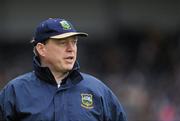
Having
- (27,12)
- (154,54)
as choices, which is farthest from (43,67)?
(27,12)


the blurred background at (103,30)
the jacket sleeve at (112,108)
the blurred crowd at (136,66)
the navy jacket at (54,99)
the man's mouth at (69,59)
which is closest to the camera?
the navy jacket at (54,99)

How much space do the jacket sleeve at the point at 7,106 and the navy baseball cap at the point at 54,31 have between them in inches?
20.9

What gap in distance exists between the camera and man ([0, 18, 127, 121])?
7781 millimetres

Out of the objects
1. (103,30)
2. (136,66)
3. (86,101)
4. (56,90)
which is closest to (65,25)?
(56,90)

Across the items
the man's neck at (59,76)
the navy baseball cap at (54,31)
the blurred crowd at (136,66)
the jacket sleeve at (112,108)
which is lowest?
the blurred crowd at (136,66)

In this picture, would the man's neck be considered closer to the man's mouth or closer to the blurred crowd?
the man's mouth

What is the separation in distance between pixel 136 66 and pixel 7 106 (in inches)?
385

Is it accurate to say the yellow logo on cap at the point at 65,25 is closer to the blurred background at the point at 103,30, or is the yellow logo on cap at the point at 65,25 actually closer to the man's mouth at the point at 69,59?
the man's mouth at the point at 69,59

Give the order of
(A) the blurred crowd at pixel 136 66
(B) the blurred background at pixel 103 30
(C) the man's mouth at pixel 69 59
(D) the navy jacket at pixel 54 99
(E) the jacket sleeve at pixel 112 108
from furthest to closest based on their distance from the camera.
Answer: (B) the blurred background at pixel 103 30, (A) the blurred crowd at pixel 136 66, (E) the jacket sleeve at pixel 112 108, (C) the man's mouth at pixel 69 59, (D) the navy jacket at pixel 54 99

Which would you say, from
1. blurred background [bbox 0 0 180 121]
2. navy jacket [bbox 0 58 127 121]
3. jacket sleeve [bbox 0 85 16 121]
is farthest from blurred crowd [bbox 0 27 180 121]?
jacket sleeve [bbox 0 85 16 121]

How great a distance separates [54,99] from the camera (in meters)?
7.81

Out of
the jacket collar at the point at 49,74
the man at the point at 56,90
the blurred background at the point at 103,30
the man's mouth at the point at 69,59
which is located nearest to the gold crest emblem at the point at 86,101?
the man at the point at 56,90

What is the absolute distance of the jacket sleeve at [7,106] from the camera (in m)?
7.80

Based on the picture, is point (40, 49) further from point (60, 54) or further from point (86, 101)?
point (86, 101)
